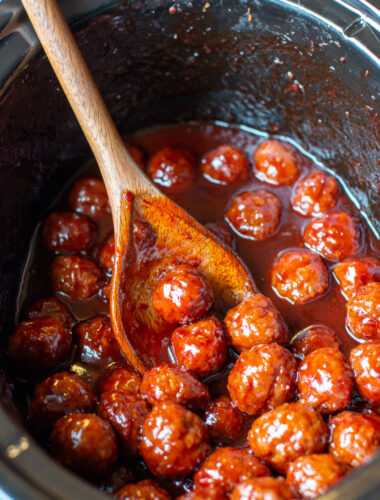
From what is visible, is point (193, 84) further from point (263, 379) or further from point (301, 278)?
point (263, 379)

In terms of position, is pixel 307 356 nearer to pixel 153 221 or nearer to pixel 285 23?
pixel 153 221

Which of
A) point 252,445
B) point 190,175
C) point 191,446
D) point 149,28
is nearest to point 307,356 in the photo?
point 252,445

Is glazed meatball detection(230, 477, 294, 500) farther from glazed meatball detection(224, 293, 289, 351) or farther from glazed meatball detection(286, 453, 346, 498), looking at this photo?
glazed meatball detection(224, 293, 289, 351)

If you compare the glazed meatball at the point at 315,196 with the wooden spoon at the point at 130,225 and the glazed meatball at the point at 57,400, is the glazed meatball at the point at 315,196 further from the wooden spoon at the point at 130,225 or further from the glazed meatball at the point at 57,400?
→ the glazed meatball at the point at 57,400

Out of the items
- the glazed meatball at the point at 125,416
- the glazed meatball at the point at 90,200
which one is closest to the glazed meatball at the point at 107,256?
the glazed meatball at the point at 90,200

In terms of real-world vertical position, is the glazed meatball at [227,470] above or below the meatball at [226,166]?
below
